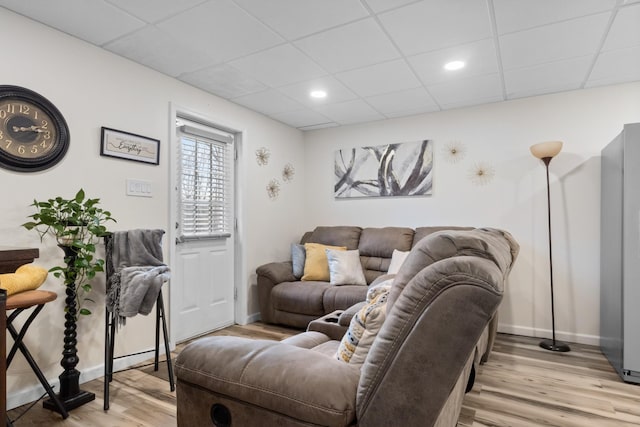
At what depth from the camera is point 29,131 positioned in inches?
84.0

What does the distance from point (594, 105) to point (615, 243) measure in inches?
53.0

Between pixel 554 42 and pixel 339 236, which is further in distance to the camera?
pixel 339 236

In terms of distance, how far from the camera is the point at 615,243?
8.78ft

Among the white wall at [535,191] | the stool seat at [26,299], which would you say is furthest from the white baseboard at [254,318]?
the stool seat at [26,299]

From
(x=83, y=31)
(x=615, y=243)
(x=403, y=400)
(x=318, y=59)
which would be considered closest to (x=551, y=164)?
(x=615, y=243)

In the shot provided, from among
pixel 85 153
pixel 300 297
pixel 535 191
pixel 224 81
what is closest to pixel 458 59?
pixel 535 191

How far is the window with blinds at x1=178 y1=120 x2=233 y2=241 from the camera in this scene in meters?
3.30

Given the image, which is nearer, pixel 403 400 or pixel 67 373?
pixel 403 400

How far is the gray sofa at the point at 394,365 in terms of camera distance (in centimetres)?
97

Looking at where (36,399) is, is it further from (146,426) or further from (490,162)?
(490,162)

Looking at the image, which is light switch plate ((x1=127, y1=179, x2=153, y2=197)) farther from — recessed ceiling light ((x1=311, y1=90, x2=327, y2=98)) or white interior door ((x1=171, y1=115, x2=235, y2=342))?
recessed ceiling light ((x1=311, y1=90, x2=327, y2=98))

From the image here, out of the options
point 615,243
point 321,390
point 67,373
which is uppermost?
point 615,243

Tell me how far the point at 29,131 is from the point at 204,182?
1.52 meters

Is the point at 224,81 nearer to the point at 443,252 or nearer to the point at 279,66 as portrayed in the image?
the point at 279,66
